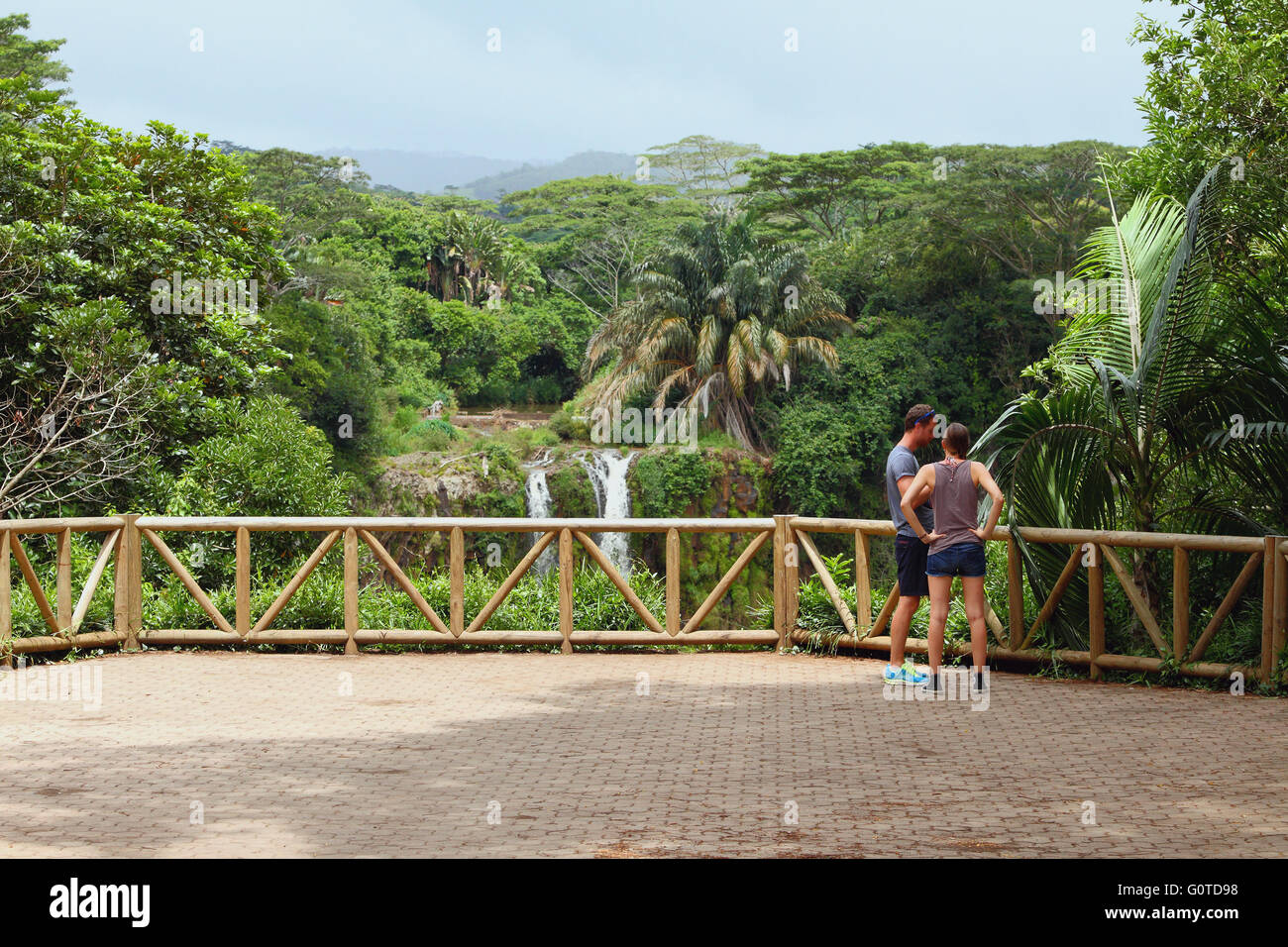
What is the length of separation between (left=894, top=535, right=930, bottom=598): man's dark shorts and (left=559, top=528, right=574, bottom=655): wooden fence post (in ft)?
9.88

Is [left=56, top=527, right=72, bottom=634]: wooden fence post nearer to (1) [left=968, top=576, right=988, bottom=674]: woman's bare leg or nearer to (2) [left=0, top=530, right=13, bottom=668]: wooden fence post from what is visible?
(2) [left=0, top=530, right=13, bottom=668]: wooden fence post

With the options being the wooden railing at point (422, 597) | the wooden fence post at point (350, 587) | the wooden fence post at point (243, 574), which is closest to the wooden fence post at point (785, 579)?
the wooden railing at point (422, 597)

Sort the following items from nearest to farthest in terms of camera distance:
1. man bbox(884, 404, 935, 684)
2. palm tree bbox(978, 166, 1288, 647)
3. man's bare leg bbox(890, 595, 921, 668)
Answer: man bbox(884, 404, 935, 684) < man's bare leg bbox(890, 595, 921, 668) < palm tree bbox(978, 166, 1288, 647)

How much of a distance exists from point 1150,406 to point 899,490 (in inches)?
82.0

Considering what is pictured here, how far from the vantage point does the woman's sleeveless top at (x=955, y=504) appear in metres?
8.03

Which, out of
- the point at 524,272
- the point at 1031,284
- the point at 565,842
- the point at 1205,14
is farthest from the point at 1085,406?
the point at 524,272

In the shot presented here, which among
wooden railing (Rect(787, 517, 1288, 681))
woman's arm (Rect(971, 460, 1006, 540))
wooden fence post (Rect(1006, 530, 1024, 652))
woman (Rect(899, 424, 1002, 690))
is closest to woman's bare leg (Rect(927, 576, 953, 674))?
woman (Rect(899, 424, 1002, 690))

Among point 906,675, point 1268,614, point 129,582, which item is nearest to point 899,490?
point 906,675

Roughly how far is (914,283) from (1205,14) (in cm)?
2832

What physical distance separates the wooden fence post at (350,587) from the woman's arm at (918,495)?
4742mm

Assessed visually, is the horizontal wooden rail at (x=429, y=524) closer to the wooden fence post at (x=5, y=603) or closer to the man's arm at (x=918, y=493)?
the wooden fence post at (x=5, y=603)

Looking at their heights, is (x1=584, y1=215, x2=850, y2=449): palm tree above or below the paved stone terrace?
above

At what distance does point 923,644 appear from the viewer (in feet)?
31.3

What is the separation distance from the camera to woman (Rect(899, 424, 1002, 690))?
316 inches
